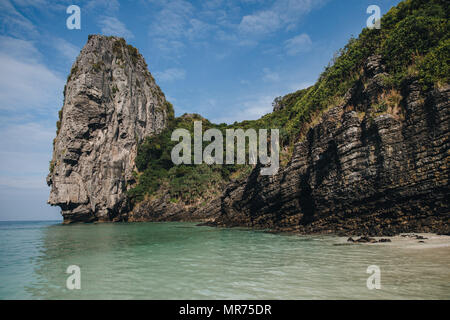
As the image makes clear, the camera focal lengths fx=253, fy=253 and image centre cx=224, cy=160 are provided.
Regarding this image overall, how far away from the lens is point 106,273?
26.2 ft

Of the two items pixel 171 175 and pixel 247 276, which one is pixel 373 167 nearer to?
pixel 247 276

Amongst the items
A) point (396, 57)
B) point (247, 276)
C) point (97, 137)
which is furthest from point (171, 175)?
point (247, 276)

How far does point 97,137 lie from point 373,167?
5200 cm

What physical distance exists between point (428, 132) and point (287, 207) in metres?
11.4

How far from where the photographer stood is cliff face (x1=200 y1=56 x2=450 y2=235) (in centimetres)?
1250

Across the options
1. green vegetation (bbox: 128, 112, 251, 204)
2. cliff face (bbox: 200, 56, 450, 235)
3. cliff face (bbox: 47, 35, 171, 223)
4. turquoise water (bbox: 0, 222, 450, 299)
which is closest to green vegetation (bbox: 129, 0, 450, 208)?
cliff face (bbox: 200, 56, 450, 235)

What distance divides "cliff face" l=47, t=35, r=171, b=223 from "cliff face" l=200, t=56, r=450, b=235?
42.2 meters

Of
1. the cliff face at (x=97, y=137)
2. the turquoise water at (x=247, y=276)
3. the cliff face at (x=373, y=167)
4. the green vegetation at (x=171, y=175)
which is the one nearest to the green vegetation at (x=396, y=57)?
the cliff face at (x=373, y=167)

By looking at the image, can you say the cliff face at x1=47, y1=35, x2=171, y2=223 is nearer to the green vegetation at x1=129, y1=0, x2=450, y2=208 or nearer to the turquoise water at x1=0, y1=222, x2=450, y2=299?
the green vegetation at x1=129, y1=0, x2=450, y2=208

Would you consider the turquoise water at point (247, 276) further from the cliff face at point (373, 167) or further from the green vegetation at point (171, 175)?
the green vegetation at point (171, 175)

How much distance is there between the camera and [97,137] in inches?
2074

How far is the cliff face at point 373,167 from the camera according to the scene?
12.5 meters
